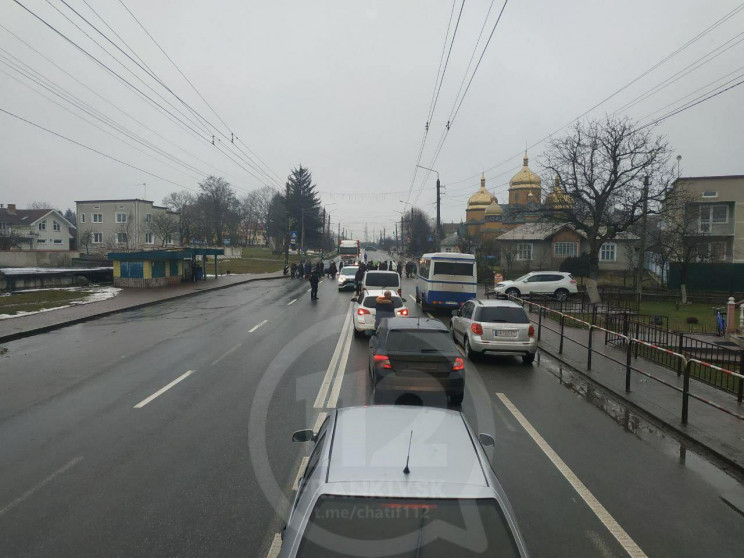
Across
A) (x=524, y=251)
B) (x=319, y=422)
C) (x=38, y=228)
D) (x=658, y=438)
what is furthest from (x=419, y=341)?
(x=38, y=228)

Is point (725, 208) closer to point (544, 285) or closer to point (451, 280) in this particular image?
point (544, 285)

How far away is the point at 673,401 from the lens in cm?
898

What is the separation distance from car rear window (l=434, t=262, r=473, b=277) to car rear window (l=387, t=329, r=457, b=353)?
13790 millimetres

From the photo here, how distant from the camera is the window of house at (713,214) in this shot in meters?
43.7

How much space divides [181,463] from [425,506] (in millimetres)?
4371

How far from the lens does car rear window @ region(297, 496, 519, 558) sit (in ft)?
7.72

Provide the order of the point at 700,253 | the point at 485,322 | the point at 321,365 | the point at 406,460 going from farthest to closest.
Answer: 1. the point at 700,253
2. the point at 485,322
3. the point at 321,365
4. the point at 406,460

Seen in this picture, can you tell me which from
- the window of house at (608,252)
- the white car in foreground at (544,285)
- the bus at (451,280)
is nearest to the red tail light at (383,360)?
the bus at (451,280)

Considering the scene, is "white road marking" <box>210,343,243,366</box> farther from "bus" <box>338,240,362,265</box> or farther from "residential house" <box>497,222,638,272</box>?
"bus" <box>338,240,362,265</box>

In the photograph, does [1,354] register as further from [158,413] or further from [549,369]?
[549,369]

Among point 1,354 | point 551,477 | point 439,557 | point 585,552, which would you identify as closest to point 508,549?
point 439,557

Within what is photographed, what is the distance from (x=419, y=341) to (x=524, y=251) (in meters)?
47.4

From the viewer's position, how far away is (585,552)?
424cm

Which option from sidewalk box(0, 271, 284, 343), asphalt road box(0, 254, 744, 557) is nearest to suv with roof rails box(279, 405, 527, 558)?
asphalt road box(0, 254, 744, 557)
